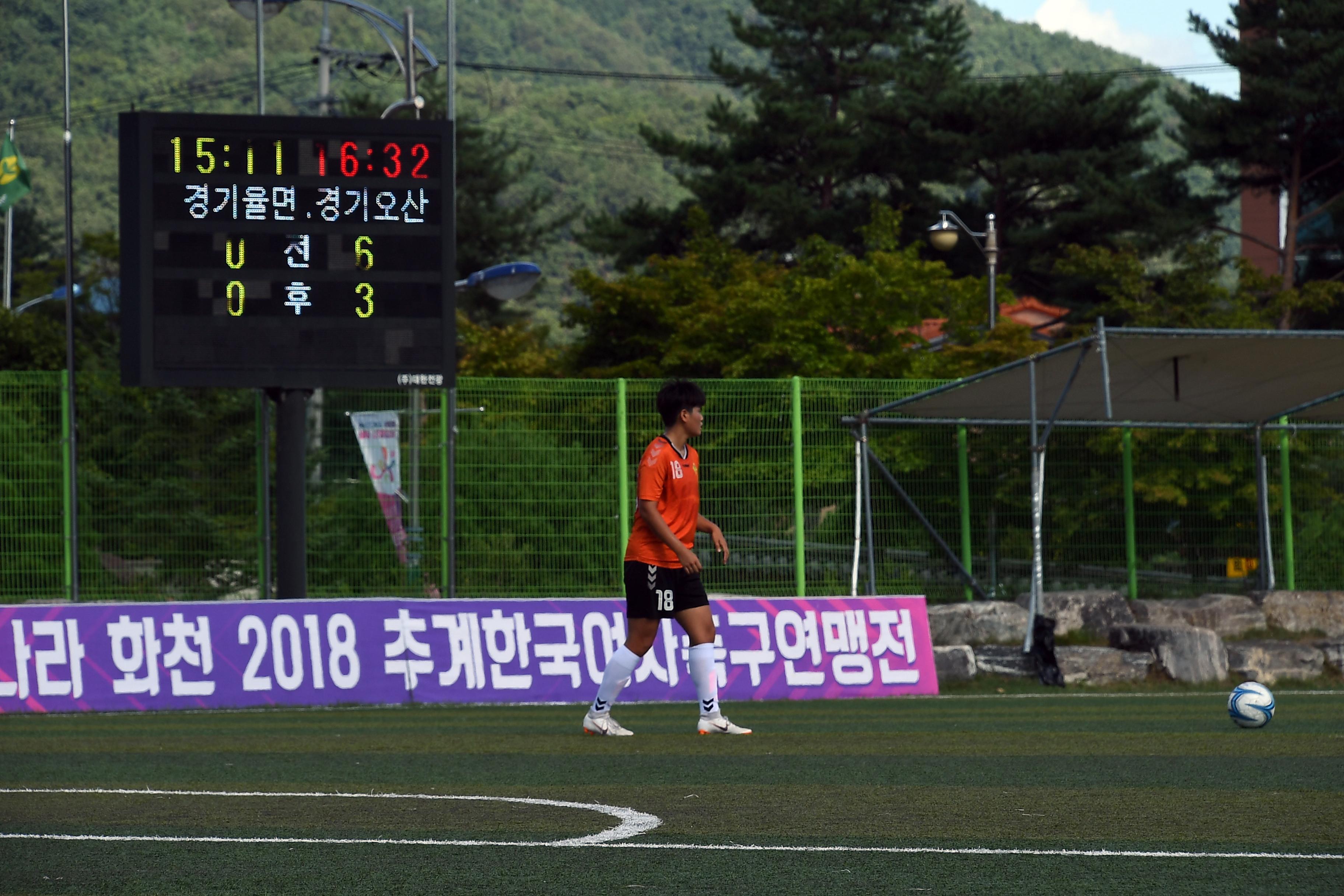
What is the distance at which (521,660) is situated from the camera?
1294cm

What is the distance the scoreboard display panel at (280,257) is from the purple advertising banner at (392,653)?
1.83 meters

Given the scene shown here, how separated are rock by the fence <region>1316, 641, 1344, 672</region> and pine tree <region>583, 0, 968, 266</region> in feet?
90.6

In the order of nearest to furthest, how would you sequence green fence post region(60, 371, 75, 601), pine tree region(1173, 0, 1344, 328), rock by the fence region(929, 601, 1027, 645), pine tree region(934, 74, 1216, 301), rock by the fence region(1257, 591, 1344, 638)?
green fence post region(60, 371, 75, 601) < rock by the fence region(929, 601, 1027, 645) < rock by the fence region(1257, 591, 1344, 638) < pine tree region(1173, 0, 1344, 328) < pine tree region(934, 74, 1216, 301)

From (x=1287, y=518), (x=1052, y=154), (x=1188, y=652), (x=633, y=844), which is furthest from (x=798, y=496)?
(x=1052, y=154)

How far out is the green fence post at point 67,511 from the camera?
1464 centimetres

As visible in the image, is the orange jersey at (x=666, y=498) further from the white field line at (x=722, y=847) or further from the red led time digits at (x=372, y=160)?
the red led time digits at (x=372, y=160)

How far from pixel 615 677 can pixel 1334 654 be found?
8.21 meters

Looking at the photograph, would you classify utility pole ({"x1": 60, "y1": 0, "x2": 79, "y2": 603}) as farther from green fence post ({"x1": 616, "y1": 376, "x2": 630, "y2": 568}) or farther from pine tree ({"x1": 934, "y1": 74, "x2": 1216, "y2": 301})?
pine tree ({"x1": 934, "y1": 74, "x2": 1216, "y2": 301})

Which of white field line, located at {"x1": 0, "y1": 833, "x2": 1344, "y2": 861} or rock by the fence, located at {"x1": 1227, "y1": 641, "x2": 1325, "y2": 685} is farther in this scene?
rock by the fence, located at {"x1": 1227, "y1": 641, "x2": 1325, "y2": 685}

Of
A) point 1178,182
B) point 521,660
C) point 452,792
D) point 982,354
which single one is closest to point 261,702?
point 521,660

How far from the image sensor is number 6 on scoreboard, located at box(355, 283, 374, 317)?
13258 mm

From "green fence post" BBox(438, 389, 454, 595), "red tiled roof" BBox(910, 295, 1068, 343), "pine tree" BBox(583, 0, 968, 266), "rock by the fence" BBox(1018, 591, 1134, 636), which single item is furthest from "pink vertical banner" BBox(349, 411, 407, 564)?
"pine tree" BBox(583, 0, 968, 266)

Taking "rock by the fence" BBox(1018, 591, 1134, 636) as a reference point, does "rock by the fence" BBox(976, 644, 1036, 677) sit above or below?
below

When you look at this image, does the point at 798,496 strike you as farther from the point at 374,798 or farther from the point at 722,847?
the point at 722,847
